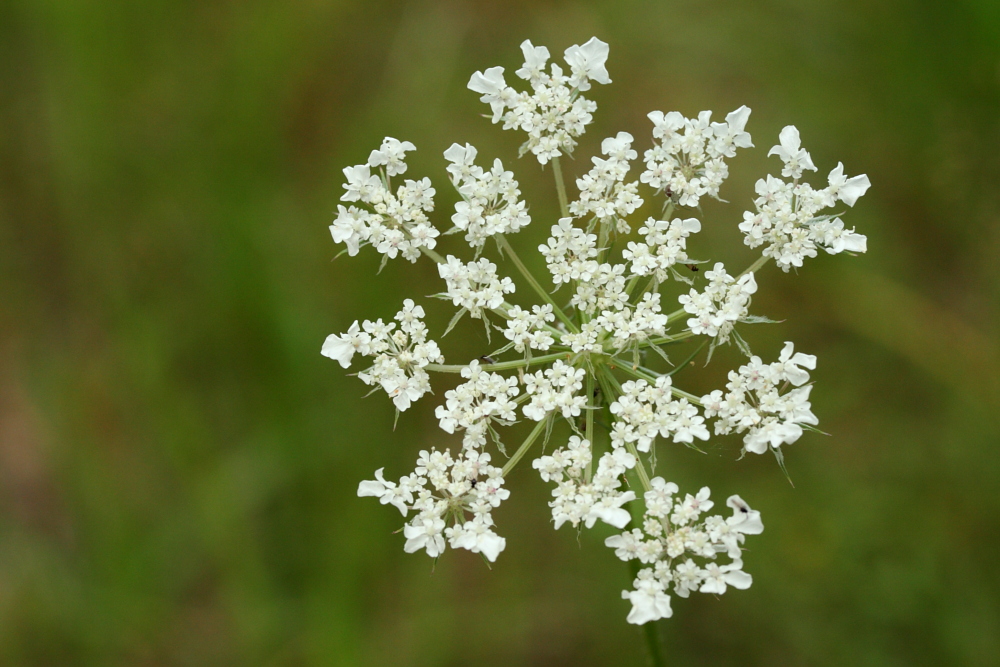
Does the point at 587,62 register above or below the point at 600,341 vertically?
above

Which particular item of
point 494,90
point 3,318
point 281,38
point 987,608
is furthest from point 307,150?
point 987,608

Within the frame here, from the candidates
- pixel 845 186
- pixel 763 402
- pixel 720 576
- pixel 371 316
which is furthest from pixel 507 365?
pixel 371 316

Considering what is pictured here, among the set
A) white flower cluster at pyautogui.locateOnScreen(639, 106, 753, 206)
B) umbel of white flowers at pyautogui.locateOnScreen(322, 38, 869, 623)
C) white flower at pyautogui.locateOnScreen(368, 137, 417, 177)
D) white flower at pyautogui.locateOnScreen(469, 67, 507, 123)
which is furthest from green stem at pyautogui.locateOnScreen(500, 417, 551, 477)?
white flower at pyautogui.locateOnScreen(469, 67, 507, 123)

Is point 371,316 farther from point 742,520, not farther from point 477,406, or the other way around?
point 742,520

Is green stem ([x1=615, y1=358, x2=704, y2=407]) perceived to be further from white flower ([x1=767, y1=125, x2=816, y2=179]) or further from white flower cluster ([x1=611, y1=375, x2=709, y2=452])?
white flower ([x1=767, y1=125, x2=816, y2=179])

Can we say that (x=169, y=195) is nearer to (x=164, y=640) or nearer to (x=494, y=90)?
(x=164, y=640)
